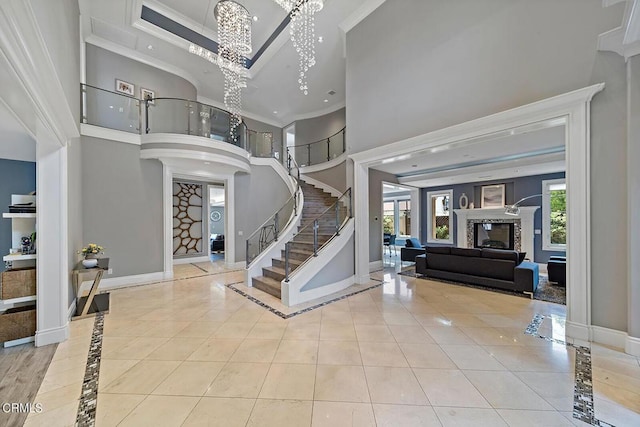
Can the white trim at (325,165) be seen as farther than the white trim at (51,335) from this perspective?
Yes

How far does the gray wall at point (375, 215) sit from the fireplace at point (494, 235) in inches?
181

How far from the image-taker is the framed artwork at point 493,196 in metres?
8.60

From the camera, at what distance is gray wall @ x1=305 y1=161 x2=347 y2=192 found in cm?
822

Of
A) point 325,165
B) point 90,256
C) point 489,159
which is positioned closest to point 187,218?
point 90,256

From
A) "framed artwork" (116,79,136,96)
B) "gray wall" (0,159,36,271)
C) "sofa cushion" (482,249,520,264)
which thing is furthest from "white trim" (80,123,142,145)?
"sofa cushion" (482,249,520,264)

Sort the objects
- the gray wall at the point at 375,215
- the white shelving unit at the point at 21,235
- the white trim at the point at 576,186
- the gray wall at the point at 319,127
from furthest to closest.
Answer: the gray wall at the point at 319,127 < the gray wall at the point at 375,215 < the white shelving unit at the point at 21,235 < the white trim at the point at 576,186

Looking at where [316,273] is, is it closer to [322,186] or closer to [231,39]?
[322,186]

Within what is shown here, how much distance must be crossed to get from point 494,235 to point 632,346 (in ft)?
23.2

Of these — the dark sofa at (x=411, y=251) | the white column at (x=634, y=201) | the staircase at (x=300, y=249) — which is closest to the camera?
the white column at (x=634, y=201)

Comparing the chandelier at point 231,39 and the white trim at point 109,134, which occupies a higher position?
the chandelier at point 231,39

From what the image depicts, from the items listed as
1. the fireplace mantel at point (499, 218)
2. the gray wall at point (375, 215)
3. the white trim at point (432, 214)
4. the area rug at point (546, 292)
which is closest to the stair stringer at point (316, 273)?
the gray wall at point (375, 215)

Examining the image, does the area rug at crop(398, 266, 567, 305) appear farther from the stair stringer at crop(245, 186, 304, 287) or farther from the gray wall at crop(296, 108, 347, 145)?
the gray wall at crop(296, 108, 347, 145)

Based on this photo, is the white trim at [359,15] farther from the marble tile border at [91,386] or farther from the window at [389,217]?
the window at [389,217]

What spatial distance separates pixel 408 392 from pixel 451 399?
13.4 inches
